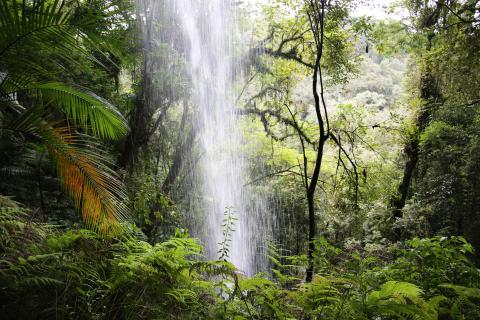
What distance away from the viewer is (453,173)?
9516 millimetres

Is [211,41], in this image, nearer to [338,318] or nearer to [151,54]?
[151,54]

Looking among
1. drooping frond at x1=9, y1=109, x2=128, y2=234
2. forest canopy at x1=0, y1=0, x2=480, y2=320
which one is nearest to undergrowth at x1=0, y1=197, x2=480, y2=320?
forest canopy at x1=0, y1=0, x2=480, y2=320

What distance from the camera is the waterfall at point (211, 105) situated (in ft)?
32.1

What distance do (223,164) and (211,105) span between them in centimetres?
244

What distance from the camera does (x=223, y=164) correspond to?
12516mm

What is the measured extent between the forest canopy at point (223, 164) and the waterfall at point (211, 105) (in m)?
0.06

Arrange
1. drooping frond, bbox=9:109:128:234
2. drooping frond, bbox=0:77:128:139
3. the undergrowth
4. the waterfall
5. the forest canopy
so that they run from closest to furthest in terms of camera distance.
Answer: the undergrowth
the forest canopy
drooping frond, bbox=9:109:128:234
drooping frond, bbox=0:77:128:139
the waterfall

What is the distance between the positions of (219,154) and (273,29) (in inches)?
172

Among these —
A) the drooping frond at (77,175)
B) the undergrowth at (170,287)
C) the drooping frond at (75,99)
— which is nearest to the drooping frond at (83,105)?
the drooping frond at (75,99)

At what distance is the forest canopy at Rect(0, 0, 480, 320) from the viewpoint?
2400mm

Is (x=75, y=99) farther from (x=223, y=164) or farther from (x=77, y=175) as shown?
(x=223, y=164)

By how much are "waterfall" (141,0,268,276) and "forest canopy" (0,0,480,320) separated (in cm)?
6

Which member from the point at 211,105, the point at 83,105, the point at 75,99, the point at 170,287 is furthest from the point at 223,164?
the point at 170,287

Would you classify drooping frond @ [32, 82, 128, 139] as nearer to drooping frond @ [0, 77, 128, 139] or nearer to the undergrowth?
drooping frond @ [0, 77, 128, 139]
